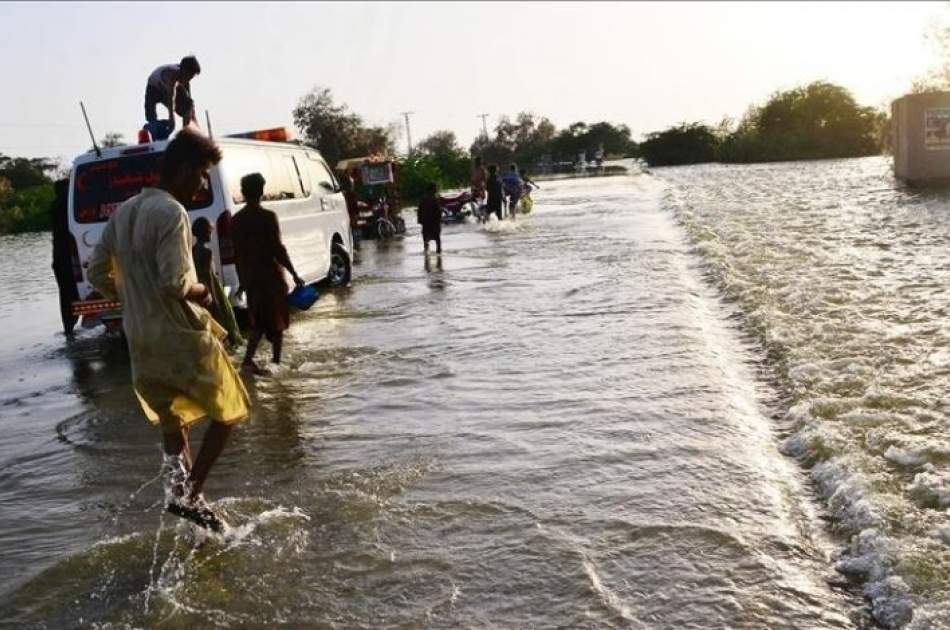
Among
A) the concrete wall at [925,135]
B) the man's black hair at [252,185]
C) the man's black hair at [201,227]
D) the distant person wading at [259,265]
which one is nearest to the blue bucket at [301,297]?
the distant person wading at [259,265]

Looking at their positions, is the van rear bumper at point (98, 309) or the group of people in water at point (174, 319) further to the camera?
the van rear bumper at point (98, 309)

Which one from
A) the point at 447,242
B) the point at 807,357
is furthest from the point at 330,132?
the point at 807,357

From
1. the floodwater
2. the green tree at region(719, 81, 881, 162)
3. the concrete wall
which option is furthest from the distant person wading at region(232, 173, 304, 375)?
the green tree at region(719, 81, 881, 162)

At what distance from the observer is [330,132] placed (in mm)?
58719

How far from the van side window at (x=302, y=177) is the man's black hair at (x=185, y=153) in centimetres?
734

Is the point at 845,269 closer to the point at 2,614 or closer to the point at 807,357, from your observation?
the point at 807,357

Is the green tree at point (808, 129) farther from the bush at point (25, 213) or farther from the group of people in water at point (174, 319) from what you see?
the group of people in water at point (174, 319)

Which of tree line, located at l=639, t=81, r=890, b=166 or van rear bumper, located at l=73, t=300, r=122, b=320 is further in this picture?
tree line, located at l=639, t=81, r=890, b=166

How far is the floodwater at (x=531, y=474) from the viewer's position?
11.6ft

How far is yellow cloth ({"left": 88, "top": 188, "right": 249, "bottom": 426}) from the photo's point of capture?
385 centimetres

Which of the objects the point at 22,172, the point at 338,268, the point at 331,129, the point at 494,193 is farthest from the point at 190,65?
→ the point at 22,172

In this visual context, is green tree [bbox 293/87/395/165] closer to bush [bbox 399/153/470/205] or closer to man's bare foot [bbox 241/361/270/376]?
bush [bbox 399/153/470/205]

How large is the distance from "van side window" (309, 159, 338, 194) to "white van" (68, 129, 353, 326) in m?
0.66

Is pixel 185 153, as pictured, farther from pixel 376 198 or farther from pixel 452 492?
pixel 376 198
